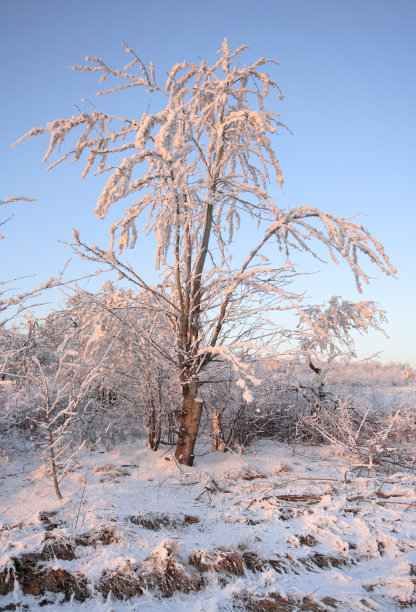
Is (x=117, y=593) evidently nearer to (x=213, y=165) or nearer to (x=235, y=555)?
(x=235, y=555)

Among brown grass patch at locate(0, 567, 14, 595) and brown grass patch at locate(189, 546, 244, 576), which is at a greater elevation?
brown grass patch at locate(0, 567, 14, 595)

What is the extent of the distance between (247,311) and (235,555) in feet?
10.2

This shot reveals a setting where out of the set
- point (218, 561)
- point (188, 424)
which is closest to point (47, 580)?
point (218, 561)

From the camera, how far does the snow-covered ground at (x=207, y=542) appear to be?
8.05 ft

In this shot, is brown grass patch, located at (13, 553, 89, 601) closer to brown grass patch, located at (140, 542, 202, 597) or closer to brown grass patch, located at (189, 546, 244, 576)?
brown grass patch, located at (140, 542, 202, 597)

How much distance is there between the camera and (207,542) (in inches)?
122

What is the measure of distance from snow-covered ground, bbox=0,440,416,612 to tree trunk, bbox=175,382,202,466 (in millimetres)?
438

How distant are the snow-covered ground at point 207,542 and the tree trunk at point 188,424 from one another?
1.44ft

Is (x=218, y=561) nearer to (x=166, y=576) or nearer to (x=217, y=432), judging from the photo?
(x=166, y=576)

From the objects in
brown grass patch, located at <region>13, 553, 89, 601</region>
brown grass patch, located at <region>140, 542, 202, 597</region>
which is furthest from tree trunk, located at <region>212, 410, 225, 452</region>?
brown grass patch, located at <region>13, 553, 89, 601</region>

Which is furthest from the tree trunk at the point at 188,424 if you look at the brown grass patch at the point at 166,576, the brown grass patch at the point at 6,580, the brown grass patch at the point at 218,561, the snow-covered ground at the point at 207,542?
the brown grass patch at the point at 6,580

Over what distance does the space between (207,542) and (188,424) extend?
2.38 metres

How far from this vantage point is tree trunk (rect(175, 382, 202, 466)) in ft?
17.9

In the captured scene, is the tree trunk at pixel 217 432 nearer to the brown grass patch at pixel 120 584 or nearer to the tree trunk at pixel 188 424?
the tree trunk at pixel 188 424
